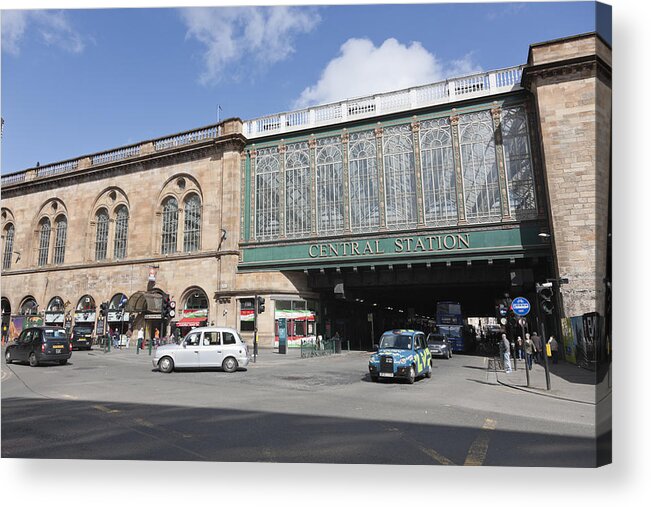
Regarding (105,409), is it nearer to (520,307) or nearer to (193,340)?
(193,340)

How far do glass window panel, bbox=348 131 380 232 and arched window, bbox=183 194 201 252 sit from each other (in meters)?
12.5

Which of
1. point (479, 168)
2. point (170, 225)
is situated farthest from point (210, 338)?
point (170, 225)

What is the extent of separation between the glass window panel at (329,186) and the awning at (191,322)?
11.1 meters

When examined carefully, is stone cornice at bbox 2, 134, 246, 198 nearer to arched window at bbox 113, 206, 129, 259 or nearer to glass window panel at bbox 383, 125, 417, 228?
arched window at bbox 113, 206, 129, 259

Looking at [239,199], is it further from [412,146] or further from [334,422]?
[334,422]

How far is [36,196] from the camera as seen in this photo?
42.8m

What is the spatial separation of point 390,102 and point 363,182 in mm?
5692

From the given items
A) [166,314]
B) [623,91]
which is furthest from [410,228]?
[623,91]

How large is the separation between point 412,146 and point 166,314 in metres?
18.6

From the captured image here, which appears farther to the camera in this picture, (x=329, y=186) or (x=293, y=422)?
(x=329, y=186)

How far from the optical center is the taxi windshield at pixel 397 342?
1609 cm

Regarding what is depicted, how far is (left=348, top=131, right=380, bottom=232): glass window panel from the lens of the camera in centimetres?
2953

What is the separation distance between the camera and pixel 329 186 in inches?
1220

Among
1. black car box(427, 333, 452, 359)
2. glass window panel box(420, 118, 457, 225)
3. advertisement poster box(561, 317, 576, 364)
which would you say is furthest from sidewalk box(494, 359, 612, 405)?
glass window panel box(420, 118, 457, 225)
